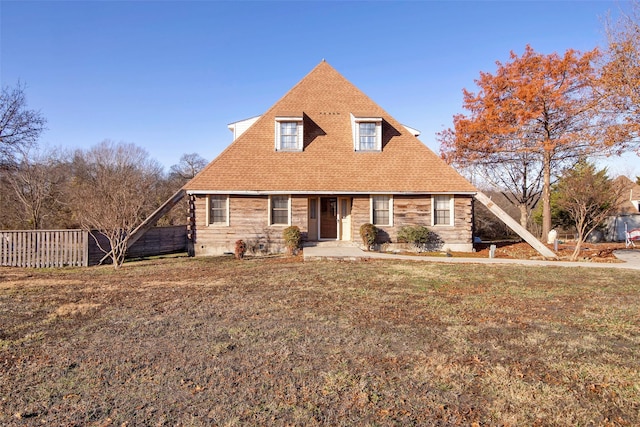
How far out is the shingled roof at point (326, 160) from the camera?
50.7 feet

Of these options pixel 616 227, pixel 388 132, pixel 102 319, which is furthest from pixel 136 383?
pixel 616 227

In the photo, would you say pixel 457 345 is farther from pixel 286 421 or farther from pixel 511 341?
pixel 286 421

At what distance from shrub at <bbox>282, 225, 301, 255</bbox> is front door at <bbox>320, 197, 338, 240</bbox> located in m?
2.26

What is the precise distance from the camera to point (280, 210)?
16.0 m

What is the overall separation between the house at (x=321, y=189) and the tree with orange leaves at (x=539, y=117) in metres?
7.29

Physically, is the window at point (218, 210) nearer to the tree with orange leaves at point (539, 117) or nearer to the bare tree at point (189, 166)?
the tree with orange leaves at point (539, 117)

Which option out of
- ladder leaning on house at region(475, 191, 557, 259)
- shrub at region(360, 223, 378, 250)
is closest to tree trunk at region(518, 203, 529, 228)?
ladder leaning on house at region(475, 191, 557, 259)

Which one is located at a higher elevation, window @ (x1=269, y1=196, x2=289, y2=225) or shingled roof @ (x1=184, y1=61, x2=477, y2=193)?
shingled roof @ (x1=184, y1=61, x2=477, y2=193)

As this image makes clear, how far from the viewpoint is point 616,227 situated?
24.1 meters

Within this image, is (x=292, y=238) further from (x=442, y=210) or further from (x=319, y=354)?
(x=319, y=354)

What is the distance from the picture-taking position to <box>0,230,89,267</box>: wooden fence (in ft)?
41.8

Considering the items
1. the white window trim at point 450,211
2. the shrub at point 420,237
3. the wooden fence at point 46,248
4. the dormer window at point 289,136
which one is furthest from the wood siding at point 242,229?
the white window trim at point 450,211

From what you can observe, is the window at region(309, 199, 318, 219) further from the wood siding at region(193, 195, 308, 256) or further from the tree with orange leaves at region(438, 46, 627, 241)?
the tree with orange leaves at region(438, 46, 627, 241)

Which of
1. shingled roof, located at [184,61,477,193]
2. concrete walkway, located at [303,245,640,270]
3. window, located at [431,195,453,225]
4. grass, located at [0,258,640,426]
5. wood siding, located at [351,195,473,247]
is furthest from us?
window, located at [431,195,453,225]
